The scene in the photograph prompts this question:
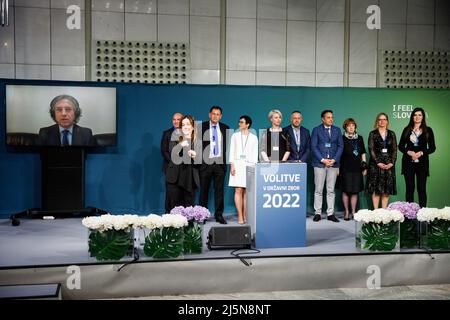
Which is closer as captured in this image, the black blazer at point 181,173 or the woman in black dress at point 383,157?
the black blazer at point 181,173

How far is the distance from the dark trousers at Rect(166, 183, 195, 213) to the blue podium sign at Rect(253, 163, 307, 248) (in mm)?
1642

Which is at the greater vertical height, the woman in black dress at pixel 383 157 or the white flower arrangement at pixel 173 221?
the woman in black dress at pixel 383 157

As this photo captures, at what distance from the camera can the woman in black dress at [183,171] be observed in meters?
6.39

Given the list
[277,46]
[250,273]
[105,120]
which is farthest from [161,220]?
[277,46]

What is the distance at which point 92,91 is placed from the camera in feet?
24.4

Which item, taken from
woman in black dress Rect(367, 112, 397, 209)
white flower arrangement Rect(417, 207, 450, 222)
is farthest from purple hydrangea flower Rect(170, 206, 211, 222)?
woman in black dress Rect(367, 112, 397, 209)

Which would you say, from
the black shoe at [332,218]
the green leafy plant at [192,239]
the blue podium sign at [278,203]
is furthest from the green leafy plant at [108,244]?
the black shoe at [332,218]

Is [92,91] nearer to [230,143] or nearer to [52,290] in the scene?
[230,143]

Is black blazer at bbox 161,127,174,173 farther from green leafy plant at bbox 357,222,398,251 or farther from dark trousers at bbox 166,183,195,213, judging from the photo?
green leafy plant at bbox 357,222,398,251

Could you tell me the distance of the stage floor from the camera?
4547 millimetres

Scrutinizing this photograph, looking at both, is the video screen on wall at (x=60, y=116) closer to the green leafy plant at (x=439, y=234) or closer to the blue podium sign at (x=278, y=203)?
the blue podium sign at (x=278, y=203)

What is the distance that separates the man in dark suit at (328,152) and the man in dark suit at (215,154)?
129 cm

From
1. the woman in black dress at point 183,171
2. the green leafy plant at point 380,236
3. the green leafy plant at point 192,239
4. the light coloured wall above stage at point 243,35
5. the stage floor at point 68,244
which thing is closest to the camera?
the stage floor at point 68,244

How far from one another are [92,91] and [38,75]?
3.85ft
